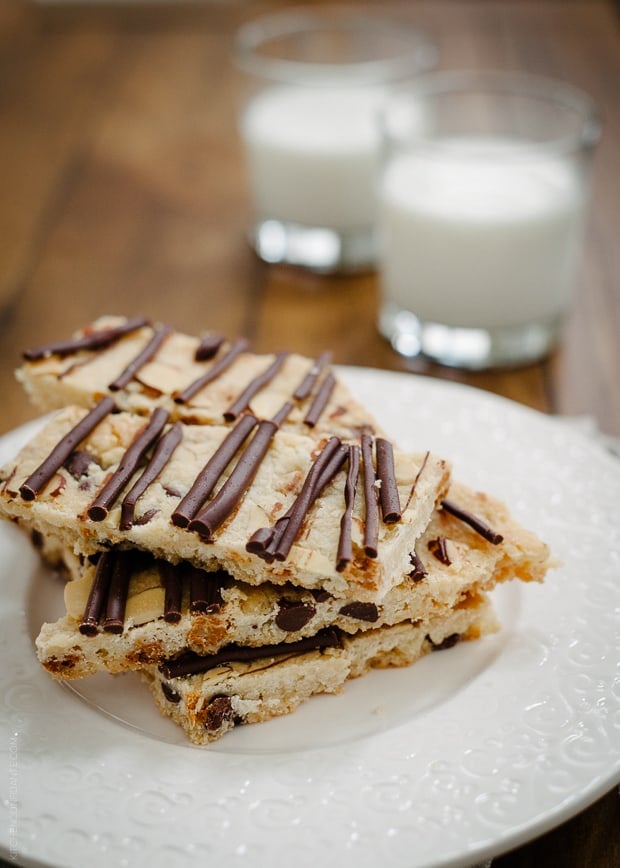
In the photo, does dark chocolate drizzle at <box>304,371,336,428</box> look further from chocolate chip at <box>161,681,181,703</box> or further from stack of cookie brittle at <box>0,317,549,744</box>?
chocolate chip at <box>161,681,181,703</box>

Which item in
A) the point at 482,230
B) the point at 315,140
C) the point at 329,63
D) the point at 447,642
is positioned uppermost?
the point at 329,63

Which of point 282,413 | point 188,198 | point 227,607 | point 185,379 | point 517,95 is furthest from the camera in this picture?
point 188,198

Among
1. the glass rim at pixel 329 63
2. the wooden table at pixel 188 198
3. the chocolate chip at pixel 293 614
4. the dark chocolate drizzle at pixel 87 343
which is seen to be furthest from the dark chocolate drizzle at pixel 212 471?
the glass rim at pixel 329 63

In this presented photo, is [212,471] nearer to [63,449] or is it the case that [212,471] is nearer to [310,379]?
[63,449]

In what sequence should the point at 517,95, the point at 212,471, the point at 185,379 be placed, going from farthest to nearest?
1. the point at 517,95
2. the point at 185,379
3. the point at 212,471

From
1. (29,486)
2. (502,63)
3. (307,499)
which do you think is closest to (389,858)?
(307,499)

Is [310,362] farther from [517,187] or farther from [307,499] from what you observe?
[517,187]

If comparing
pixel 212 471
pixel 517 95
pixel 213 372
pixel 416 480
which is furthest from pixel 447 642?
pixel 517 95
